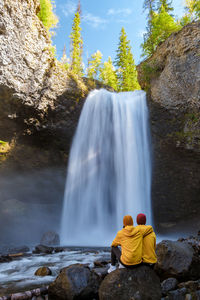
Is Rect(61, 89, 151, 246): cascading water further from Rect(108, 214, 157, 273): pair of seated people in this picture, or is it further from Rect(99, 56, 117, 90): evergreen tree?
Rect(99, 56, 117, 90): evergreen tree

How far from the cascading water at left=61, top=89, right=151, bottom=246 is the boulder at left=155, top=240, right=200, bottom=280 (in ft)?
27.2

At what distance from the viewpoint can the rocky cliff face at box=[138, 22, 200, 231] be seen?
Answer: 40.0 ft

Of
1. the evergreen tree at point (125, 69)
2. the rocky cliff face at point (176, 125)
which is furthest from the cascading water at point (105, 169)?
the evergreen tree at point (125, 69)

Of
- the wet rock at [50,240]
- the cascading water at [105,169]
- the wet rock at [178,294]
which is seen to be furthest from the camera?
the cascading water at [105,169]

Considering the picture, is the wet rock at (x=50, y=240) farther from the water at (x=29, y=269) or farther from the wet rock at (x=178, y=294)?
the wet rock at (x=178, y=294)

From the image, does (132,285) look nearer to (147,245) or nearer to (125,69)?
(147,245)

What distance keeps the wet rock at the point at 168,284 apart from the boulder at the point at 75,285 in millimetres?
1378

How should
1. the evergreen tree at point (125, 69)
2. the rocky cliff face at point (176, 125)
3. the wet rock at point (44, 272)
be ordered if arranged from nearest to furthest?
the wet rock at point (44, 272)
the rocky cliff face at point (176, 125)
the evergreen tree at point (125, 69)

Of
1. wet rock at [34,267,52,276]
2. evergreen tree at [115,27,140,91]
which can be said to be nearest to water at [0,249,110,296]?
wet rock at [34,267,52,276]

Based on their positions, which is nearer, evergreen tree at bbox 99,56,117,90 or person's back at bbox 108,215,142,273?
person's back at bbox 108,215,142,273

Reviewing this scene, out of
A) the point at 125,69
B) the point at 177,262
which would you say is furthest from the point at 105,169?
the point at 125,69

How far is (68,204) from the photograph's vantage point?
14227 mm

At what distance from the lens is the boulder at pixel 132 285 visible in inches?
125

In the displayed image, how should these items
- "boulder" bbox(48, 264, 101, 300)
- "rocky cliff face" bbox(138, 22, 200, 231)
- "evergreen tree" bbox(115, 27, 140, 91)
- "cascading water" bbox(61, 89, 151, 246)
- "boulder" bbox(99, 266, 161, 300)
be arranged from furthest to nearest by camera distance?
1. "evergreen tree" bbox(115, 27, 140, 91)
2. "cascading water" bbox(61, 89, 151, 246)
3. "rocky cliff face" bbox(138, 22, 200, 231)
4. "boulder" bbox(48, 264, 101, 300)
5. "boulder" bbox(99, 266, 161, 300)
